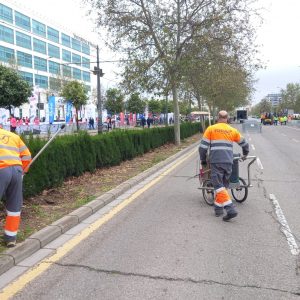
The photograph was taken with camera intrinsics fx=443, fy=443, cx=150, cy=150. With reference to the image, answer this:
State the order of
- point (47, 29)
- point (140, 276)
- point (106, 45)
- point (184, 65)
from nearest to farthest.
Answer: point (140, 276) < point (184, 65) < point (106, 45) < point (47, 29)

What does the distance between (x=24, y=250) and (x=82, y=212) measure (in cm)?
199

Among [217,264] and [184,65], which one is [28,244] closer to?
[217,264]

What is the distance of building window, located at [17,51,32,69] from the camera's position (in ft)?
249

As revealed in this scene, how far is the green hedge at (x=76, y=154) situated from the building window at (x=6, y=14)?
2394 inches

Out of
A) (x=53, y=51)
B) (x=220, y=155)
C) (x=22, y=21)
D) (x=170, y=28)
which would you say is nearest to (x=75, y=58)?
(x=53, y=51)

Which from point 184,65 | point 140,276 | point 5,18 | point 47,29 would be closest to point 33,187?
point 140,276

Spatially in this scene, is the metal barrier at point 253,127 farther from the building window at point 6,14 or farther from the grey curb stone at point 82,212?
the building window at point 6,14

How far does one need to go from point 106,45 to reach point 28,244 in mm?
19040

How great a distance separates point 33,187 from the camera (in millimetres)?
8000

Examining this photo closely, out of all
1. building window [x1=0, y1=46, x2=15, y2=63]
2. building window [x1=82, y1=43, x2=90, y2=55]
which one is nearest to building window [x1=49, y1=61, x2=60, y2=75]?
building window [x1=0, y1=46, x2=15, y2=63]

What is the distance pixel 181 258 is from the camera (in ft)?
17.0

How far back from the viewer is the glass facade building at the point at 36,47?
7175 centimetres

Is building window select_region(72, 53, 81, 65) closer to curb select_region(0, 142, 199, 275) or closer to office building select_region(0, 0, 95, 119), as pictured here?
office building select_region(0, 0, 95, 119)

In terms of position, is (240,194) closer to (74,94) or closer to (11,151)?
(11,151)
